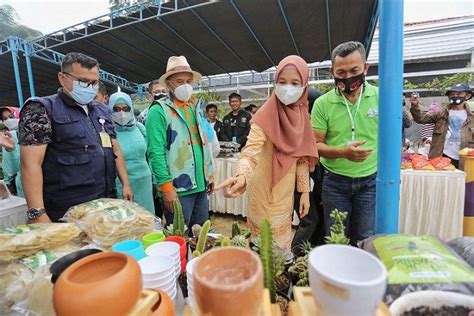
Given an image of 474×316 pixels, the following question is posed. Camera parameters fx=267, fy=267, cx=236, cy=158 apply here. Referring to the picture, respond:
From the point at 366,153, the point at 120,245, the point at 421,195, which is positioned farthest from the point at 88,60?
the point at 421,195

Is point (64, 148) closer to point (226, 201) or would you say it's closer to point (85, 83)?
point (85, 83)

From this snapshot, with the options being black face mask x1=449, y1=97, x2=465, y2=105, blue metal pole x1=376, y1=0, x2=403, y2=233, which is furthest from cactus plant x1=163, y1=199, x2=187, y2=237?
black face mask x1=449, y1=97, x2=465, y2=105

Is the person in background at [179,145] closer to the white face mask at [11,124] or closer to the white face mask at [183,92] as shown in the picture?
the white face mask at [183,92]

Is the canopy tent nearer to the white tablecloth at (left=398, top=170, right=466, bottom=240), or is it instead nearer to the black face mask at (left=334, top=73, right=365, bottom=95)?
the white tablecloth at (left=398, top=170, right=466, bottom=240)

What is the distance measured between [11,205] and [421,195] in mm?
3678

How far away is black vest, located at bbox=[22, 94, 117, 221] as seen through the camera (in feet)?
4.91

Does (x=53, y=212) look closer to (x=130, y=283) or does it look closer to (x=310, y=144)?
(x=130, y=283)

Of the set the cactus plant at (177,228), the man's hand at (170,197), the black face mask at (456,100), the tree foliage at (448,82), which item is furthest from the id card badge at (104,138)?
the tree foliage at (448,82)

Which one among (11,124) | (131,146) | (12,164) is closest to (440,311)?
(131,146)

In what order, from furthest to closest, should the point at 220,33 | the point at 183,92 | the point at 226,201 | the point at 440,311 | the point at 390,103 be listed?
the point at 220,33, the point at 226,201, the point at 183,92, the point at 390,103, the point at 440,311

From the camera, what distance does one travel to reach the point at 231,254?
479mm

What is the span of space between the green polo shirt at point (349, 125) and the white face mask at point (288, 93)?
1.15ft

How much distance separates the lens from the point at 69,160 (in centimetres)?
150

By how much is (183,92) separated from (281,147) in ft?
3.02
